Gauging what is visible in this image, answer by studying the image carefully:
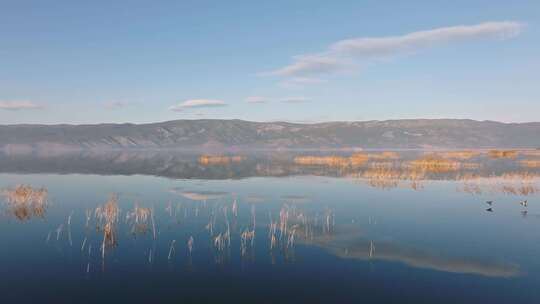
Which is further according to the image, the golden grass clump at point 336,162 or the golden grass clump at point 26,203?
the golden grass clump at point 336,162

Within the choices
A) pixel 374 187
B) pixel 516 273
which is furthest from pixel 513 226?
pixel 374 187

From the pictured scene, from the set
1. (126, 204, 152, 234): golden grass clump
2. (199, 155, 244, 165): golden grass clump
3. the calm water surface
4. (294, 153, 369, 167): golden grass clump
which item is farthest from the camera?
(199, 155, 244, 165): golden grass clump

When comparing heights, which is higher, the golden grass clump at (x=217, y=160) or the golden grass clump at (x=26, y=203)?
the golden grass clump at (x=217, y=160)

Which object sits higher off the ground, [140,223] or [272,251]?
[140,223]

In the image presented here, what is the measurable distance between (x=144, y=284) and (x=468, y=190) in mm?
31466

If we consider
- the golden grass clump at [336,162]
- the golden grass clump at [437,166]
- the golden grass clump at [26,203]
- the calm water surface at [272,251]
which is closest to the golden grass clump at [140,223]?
the calm water surface at [272,251]

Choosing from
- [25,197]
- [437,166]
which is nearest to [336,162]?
[437,166]

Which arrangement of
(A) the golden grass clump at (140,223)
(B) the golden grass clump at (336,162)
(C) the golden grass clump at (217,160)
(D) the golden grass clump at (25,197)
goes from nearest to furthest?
(A) the golden grass clump at (140,223) → (D) the golden grass clump at (25,197) → (B) the golden grass clump at (336,162) → (C) the golden grass clump at (217,160)

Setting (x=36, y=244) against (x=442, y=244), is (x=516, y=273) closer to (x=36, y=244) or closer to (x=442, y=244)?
(x=442, y=244)

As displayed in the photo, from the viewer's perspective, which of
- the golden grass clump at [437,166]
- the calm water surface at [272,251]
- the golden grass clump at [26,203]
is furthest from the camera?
the golden grass clump at [437,166]

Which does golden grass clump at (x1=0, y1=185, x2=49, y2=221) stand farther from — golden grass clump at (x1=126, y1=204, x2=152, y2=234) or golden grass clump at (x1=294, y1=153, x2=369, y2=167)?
golden grass clump at (x1=294, y1=153, x2=369, y2=167)

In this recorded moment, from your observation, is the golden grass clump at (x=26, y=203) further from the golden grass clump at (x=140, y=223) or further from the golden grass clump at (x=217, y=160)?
the golden grass clump at (x=217, y=160)

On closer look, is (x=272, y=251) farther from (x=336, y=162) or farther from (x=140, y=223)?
(x=336, y=162)

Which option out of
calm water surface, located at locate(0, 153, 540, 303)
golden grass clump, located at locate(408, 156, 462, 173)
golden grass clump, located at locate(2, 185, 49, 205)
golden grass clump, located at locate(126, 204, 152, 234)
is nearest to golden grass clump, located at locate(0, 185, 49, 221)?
golden grass clump, located at locate(2, 185, 49, 205)
